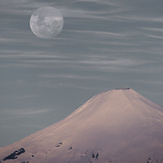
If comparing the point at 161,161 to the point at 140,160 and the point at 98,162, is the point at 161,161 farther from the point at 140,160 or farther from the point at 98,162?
the point at 98,162

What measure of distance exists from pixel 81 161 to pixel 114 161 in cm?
1612

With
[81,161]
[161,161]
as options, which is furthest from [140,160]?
[81,161]

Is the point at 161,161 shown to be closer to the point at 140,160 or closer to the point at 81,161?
the point at 140,160

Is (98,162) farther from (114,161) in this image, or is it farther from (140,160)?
(140,160)

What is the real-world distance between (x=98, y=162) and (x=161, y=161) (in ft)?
98.7

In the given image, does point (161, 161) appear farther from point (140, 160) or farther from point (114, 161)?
point (114, 161)

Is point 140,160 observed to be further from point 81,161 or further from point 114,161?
point 81,161

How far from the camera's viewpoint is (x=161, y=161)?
635ft

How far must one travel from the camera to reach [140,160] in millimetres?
196625

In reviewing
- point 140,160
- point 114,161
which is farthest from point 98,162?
point 140,160

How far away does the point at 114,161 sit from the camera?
653 feet

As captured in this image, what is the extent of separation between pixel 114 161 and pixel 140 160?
12.6 m

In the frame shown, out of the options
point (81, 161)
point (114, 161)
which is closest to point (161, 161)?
point (114, 161)

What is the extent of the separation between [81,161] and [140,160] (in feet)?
94.0
